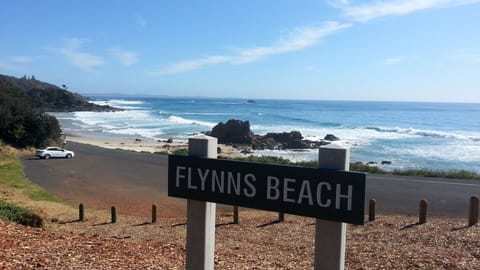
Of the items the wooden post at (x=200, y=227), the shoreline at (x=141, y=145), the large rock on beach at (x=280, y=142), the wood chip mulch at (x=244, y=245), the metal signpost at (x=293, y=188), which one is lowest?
the shoreline at (x=141, y=145)

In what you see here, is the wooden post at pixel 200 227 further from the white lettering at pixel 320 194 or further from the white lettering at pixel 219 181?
the white lettering at pixel 320 194

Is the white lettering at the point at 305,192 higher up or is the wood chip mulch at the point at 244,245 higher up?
the white lettering at the point at 305,192

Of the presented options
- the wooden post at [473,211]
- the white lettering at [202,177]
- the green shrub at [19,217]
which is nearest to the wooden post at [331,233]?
the white lettering at [202,177]

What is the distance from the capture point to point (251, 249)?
955cm

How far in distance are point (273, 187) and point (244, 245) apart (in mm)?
6626

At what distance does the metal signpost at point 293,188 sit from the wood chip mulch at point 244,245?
2.60 m

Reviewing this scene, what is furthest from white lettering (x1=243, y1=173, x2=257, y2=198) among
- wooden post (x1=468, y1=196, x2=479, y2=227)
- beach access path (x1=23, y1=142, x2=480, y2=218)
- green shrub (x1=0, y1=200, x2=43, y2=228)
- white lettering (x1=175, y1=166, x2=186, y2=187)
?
beach access path (x1=23, y1=142, x2=480, y2=218)

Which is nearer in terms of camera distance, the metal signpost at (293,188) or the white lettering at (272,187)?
the metal signpost at (293,188)

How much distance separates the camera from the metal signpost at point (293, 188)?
356 cm

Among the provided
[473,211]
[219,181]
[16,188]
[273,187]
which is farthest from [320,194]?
[16,188]

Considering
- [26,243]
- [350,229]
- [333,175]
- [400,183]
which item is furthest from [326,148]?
[400,183]

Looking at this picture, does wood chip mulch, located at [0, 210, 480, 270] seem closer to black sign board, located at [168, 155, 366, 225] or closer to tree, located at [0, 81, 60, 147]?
black sign board, located at [168, 155, 366, 225]

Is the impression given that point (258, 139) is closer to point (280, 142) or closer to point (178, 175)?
point (280, 142)

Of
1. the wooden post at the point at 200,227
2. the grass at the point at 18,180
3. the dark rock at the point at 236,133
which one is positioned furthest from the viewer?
the dark rock at the point at 236,133
